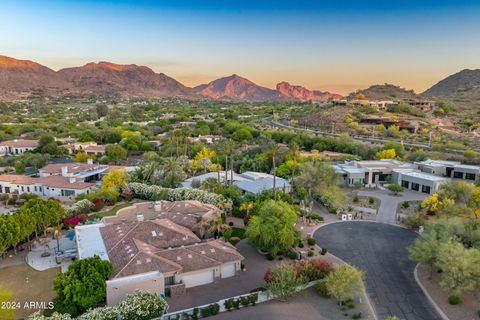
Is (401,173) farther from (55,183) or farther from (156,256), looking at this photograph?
(55,183)

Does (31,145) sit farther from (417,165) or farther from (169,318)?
(417,165)

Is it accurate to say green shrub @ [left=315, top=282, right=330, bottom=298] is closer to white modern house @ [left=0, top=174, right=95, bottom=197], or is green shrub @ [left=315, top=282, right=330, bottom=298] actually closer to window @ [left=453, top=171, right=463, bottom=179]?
white modern house @ [left=0, top=174, right=95, bottom=197]

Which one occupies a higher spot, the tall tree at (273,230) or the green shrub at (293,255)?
the tall tree at (273,230)

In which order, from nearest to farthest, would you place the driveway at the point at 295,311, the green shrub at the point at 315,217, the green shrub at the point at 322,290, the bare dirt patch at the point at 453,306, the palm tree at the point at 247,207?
the driveway at the point at 295,311, the bare dirt patch at the point at 453,306, the green shrub at the point at 322,290, the palm tree at the point at 247,207, the green shrub at the point at 315,217

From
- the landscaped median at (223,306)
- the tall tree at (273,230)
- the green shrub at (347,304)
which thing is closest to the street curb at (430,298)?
the green shrub at (347,304)

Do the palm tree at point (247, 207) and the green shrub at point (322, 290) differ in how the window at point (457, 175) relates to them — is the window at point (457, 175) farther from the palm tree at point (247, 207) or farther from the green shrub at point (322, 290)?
the green shrub at point (322, 290)

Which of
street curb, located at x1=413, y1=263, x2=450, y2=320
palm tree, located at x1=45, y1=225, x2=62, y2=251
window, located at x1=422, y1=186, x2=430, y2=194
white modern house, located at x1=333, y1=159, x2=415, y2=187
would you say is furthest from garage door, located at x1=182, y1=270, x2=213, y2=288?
window, located at x1=422, y1=186, x2=430, y2=194

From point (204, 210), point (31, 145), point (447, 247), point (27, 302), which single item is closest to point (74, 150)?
point (31, 145)
